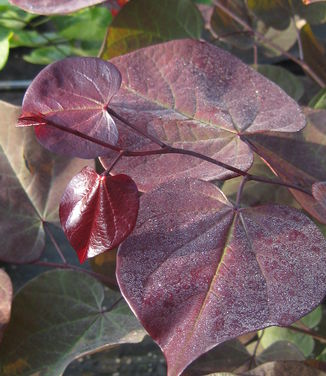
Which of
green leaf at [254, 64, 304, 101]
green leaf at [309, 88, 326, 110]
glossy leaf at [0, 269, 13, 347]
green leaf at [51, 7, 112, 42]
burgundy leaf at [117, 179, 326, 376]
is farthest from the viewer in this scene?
green leaf at [51, 7, 112, 42]

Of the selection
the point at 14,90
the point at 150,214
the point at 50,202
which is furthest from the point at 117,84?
the point at 14,90

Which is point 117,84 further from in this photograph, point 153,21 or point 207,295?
point 153,21

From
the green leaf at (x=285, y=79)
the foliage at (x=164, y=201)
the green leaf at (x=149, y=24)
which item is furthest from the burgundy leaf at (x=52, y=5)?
the green leaf at (x=285, y=79)

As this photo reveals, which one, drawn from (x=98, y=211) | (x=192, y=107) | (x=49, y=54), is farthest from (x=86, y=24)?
(x=98, y=211)

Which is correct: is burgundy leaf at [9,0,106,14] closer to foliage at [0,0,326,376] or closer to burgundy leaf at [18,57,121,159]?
foliage at [0,0,326,376]

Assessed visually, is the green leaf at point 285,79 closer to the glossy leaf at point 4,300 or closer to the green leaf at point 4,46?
the green leaf at point 4,46

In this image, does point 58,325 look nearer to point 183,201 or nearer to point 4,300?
point 4,300

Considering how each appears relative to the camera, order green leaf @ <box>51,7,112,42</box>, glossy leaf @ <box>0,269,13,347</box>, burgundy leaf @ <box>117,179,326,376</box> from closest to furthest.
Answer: burgundy leaf @ <box>117,179,326,376</box> < glossy leaf @ <box>0,269,13,347</box> < green leaf @ <box>51,7,112,42</box>

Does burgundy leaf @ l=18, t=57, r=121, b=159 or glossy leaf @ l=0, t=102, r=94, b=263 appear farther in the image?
glossy leaf @ l=0, t=102, r=94, b=263


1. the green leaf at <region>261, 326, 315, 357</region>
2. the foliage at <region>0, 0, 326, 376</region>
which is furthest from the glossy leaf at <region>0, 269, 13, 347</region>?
the green leaf at <region>261, 326, 315, 357</region>
